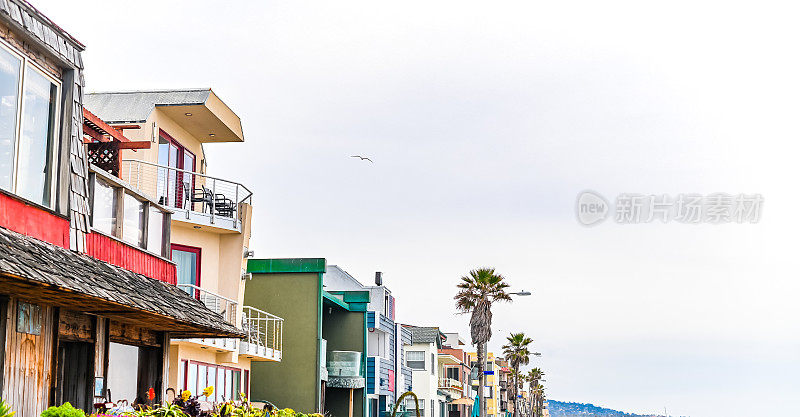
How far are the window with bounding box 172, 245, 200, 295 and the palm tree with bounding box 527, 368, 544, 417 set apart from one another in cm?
12641

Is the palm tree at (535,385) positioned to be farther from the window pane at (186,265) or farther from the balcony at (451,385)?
the window pane at (186,265)

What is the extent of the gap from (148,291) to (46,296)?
2.97m

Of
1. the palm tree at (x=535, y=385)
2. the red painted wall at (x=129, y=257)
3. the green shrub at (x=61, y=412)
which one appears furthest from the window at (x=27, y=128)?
the palm tree at (x=535, y=385)

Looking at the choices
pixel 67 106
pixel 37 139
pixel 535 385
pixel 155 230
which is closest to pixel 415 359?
pixel 155 230

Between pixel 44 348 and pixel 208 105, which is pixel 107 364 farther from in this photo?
pixel 208 105

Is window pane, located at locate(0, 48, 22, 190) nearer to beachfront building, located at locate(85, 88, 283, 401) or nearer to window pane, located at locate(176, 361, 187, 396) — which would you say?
beachfront building, located at locate(85, 88, 283, 401)

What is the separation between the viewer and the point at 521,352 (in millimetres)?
105562

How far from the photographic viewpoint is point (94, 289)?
12.0 metres

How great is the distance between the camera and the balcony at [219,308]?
27.8 m

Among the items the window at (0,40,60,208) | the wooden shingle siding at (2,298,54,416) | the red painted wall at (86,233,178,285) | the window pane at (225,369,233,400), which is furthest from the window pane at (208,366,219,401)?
the window at (0,40,60,208)

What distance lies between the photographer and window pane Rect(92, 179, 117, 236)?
1528 cm

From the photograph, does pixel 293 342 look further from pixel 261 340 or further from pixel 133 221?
pixel 133 221

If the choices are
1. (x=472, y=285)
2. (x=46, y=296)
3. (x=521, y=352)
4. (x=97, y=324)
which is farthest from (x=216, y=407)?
(x=521, y=352)

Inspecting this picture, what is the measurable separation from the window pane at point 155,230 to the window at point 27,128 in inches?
171
